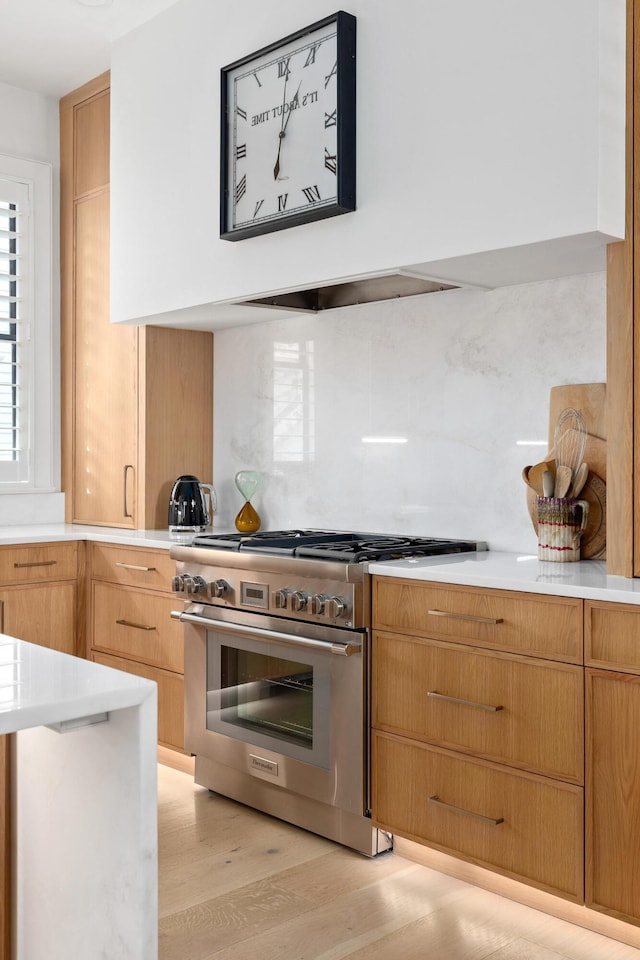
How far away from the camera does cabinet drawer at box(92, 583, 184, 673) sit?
3.43 m

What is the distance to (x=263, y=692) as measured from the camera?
9.86ft

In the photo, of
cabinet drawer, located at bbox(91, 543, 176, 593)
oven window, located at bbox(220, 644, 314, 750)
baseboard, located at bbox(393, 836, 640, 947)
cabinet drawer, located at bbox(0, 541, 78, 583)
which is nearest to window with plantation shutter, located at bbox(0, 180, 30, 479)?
cabinet drawer, located at bbox(0, 541, 78, 583)

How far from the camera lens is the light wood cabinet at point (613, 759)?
2039mm

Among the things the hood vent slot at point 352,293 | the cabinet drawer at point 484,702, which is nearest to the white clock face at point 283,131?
the hood vent slot at point 352,293

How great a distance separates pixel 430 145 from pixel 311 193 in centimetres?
46

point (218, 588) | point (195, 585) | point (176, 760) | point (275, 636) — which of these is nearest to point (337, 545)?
point (275, 636)

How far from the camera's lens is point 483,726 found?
234cm

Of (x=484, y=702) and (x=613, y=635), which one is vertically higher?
(x=613, y=635)

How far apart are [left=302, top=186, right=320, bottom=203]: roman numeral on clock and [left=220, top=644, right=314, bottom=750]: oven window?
Answer: 4.73ft

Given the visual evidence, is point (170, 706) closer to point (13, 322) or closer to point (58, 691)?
point (13, 322)

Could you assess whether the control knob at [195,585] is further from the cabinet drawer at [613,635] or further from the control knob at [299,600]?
the cabinet drawer at [613,635]

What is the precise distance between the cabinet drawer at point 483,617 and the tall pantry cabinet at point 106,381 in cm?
171

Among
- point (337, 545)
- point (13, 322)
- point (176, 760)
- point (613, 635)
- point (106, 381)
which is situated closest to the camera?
point (613, 635)

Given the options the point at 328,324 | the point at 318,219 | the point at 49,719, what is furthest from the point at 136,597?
the point at 49,719
